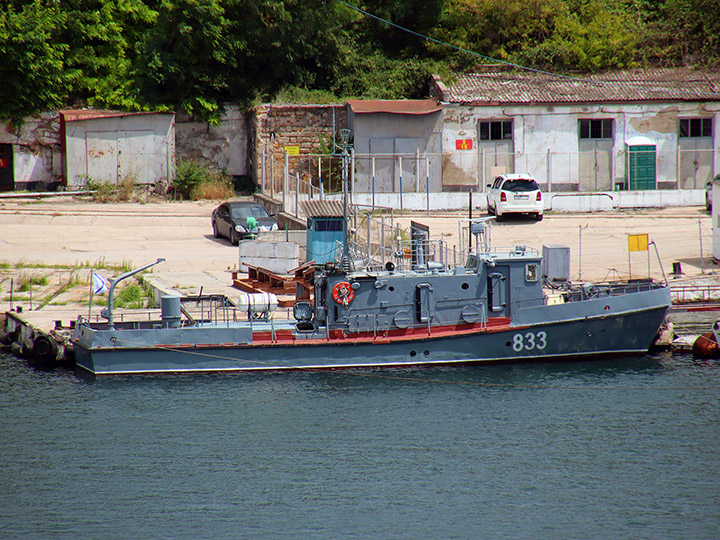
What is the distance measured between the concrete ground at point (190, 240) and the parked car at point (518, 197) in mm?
547

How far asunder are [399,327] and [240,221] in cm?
1236

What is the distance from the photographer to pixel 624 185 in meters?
46.4

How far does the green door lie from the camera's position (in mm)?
46281

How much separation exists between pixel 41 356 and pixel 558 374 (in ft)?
47.4

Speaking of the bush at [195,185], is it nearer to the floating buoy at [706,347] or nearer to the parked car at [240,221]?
the parked car at [240,221]

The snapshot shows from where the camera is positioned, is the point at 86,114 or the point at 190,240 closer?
the point at 190,240

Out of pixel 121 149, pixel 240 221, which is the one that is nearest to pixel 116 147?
pixel 121 149

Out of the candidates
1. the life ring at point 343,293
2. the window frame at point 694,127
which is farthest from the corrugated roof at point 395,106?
the life ring at point 343,293

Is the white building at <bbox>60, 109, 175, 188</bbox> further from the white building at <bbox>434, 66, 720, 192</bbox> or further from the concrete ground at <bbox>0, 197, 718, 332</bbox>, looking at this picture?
the white building at <bbox>434, 66, 720, 192</bbox>

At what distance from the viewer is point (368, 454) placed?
21.0 m

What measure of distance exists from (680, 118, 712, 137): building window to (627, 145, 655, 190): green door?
206cm

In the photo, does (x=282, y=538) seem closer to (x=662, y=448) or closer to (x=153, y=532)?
(x=153, y=532)

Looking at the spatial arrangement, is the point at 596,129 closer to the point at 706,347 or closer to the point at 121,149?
the point at 706,347

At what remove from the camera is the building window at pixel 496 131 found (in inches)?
1817
